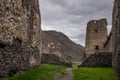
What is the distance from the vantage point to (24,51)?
19.5 meters

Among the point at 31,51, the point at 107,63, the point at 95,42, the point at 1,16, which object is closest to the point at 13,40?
the point at 1,16

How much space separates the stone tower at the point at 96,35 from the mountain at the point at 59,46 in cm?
444

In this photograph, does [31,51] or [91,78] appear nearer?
[91,78]

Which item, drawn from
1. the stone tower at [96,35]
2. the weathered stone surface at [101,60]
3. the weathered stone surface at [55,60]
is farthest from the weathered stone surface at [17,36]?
the stone tower at [96,35]

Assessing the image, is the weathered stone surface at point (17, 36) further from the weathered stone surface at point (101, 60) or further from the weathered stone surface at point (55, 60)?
the weathered stone surface at point (55, 60)

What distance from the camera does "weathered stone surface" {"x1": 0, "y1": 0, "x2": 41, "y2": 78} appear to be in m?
15.8

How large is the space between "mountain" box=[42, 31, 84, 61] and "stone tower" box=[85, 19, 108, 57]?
175 inches

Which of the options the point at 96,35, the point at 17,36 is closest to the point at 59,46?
the point at 96,35

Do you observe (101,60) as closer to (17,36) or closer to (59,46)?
(17,36)

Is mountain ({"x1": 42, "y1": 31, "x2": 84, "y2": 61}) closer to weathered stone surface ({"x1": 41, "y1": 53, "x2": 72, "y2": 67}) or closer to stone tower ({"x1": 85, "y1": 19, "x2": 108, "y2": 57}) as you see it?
stone tower ({"x1": 85, "y1": 19, "x2": 108, "y2": 57})

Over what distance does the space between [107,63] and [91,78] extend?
8.12 meters

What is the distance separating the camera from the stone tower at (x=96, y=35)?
46.8 meters

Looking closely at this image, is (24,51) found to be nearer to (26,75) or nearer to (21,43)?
(21,43)

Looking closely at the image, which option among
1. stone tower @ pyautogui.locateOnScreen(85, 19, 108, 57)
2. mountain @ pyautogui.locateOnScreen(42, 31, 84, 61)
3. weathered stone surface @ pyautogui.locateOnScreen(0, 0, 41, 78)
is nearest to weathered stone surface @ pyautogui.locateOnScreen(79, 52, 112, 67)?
weathered stone surface @ pyautogui.locateOnScreen(0, 0, 41, 78)
